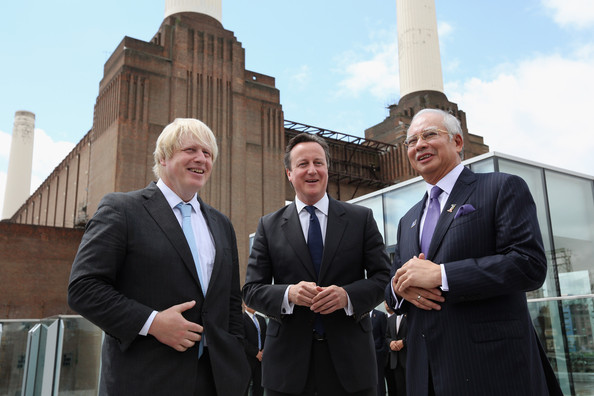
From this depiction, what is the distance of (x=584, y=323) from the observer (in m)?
7.16

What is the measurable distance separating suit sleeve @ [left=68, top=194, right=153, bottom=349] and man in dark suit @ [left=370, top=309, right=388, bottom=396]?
672cm

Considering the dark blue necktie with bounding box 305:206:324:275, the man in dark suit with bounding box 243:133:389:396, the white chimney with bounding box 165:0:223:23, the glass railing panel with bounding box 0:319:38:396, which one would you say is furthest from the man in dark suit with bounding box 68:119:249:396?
the white chimney with bounding box 165:0:223:23

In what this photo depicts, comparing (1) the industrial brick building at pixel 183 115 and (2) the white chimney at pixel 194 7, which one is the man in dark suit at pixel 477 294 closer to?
(1) the industrial brick building at pixel 183 115

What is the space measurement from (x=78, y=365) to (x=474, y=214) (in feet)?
26.6

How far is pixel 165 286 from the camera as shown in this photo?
2477mm

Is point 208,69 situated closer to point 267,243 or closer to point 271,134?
point 271,134

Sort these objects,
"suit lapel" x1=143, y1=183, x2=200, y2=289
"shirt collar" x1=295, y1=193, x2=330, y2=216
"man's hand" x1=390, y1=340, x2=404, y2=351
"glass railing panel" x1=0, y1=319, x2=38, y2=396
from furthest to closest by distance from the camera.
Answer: "glass railing panel" x1=0, y1=319, x2=38, y2=396 → "man's hand" x1=390, y1=340, x2=404, y2=351 → "shirt collar" x1=295, y1=193, x2=330, y2=216 → "suit lapel" x1=143, y1=183, x2=200, y2=289

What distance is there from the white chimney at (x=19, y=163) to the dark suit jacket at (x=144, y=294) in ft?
218

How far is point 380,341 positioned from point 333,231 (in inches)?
240

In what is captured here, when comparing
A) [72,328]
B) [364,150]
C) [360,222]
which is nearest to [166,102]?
[364,150]

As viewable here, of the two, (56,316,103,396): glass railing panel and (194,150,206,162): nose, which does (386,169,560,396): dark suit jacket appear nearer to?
(194,150,206,162): nose

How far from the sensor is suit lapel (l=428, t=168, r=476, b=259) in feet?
8.42

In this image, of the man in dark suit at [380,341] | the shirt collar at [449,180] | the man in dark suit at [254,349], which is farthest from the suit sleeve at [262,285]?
the man in dark suit at [380,341]

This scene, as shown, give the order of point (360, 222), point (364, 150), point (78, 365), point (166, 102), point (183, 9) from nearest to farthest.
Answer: point (360, 222)
point (78, 365)
point (166, 102)
point (183, 9)
point (364, 150)
